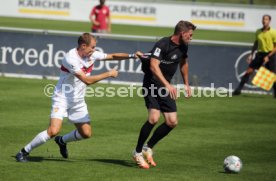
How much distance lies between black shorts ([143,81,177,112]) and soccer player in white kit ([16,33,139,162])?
0.61 meters

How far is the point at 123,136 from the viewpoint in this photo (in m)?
14.0

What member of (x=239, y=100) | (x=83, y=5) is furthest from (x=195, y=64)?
(x=83, y=5)

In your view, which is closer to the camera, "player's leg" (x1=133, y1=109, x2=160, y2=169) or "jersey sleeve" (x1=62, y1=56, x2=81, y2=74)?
"jersey sleeve" (x1=62, y1=56, x2=81, y2=74)

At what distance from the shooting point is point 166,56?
445 inches

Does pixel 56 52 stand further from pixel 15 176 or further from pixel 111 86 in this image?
pixel 15 176

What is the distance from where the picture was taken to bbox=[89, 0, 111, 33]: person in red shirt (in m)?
26.4

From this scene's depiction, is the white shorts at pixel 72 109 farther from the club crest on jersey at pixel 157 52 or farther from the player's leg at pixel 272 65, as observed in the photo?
the player's leg at pixel 272 65

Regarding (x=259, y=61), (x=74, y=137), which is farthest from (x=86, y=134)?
(x=259, y=61)

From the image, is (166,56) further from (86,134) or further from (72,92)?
(86,134)

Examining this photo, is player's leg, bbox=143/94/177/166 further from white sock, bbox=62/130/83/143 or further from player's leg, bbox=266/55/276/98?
player's leg, bbox=266/55/276/98

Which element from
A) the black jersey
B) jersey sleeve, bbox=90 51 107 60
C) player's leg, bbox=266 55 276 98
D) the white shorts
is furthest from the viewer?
player's leg, bbox=266 55 276 98

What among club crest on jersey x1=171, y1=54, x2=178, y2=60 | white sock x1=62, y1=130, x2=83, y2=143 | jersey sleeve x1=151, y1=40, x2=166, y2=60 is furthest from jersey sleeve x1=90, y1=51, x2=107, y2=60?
white sock x1=62, y1=130, x2=83, y2=143

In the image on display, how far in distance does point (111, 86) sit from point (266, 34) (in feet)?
15.2

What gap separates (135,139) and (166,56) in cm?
290
